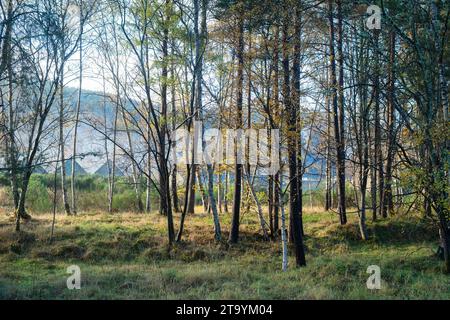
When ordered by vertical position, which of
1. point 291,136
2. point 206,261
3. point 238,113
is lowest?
point 206,261

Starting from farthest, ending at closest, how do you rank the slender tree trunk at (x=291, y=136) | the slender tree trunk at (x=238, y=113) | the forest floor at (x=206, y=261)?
the slender tree trunk at (x=238, y=113) → the slender tree trunk at (x=291, y=136) → the forest floor at (x=206, y=261)

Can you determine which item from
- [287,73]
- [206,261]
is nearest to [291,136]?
[287,73]

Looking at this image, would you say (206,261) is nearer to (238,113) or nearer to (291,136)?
(238,113)

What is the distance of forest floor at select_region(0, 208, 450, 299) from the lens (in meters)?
7.60

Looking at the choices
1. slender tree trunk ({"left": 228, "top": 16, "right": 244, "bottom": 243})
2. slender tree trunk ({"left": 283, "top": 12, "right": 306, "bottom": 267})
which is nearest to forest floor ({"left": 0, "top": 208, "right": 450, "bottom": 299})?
slender tree trunk ({"left": 228, "top": 16, "right": 244, "bottom": 243})

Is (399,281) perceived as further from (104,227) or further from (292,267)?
(104,227)

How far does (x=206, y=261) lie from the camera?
41.3ft

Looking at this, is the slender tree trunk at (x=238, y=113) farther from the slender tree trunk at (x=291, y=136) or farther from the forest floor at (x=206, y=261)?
the slender tree trunk at (x=291, y=136)

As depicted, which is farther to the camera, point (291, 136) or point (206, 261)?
point (206, 261)

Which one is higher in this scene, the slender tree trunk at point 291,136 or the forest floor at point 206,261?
the slender tree trunk at point 291,136

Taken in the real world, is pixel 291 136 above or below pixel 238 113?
below

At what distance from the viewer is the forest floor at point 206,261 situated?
299 inches

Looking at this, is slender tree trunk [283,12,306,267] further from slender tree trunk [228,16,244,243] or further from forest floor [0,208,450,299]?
slender tree trunk [228,16,244,243]

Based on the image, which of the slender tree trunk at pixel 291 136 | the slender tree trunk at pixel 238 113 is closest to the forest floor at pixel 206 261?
the slender tree trunk at pixel 238 113
